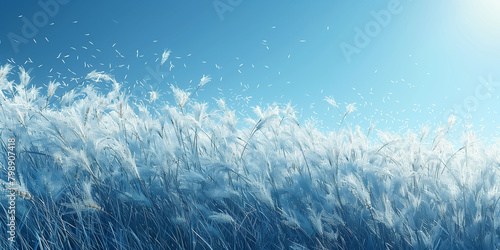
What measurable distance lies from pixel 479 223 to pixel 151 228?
134 centimetres

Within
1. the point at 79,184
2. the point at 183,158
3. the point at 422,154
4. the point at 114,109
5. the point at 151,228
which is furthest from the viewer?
the point at 114,109

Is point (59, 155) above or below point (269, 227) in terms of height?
above

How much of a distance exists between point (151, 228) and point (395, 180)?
105 centimetres

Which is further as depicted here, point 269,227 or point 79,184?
point 79,184

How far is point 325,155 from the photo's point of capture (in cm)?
153

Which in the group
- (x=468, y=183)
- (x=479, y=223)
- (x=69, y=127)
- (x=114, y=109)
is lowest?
(x=479, y=223)

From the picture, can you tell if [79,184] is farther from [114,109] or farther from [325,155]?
[325,155]

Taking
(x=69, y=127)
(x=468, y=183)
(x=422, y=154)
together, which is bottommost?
(x=468, y=183)

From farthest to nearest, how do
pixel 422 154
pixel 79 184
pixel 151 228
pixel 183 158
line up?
1. pixel 422 154
2. pixel 183 158
3. pixel 79 184
4. pixel 151 228

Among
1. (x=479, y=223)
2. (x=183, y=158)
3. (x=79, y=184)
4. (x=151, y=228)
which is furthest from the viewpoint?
(x=183, y=158)

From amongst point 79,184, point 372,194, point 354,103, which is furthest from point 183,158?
point 354,103

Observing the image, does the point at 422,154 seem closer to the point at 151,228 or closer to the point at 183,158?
the point at 183,158

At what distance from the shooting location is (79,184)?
1.65 meters

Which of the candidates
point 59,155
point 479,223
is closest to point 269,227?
point 479,223
